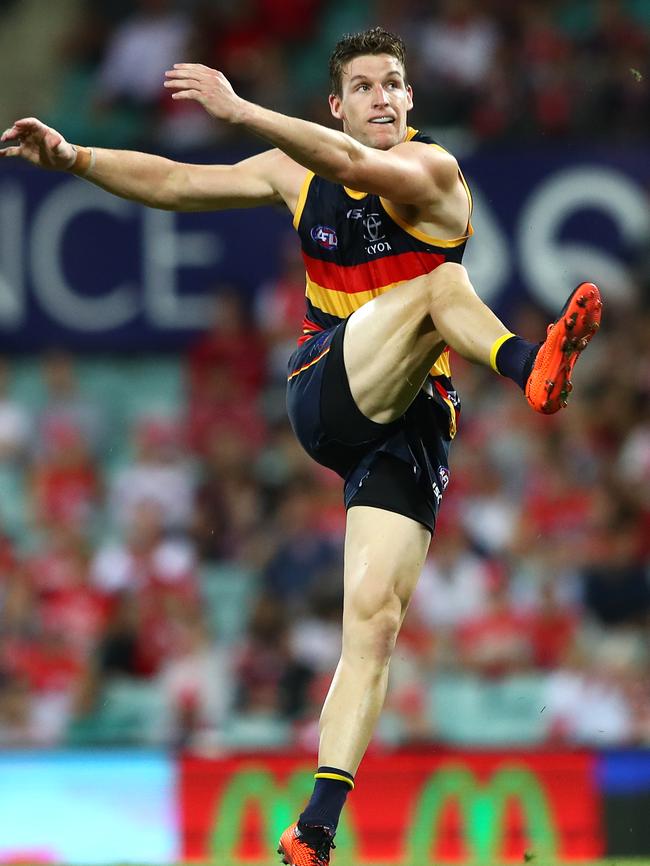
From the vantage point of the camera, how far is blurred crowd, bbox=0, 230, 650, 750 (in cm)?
926

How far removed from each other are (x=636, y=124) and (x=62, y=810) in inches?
232

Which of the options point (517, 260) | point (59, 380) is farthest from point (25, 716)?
point (517, 260)

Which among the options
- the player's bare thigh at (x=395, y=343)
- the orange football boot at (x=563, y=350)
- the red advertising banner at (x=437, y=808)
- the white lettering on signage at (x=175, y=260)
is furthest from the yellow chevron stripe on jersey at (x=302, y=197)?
the white lettering on signage at (x=175, y=260)

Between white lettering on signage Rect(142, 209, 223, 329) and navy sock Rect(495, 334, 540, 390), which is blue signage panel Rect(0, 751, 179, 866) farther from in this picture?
white lettering on signage Rect(142, 209, 223, 329)

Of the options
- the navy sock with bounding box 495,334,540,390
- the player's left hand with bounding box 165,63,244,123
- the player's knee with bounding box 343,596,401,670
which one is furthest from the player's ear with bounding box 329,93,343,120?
the player's knee with bounding box 343,596,401,670

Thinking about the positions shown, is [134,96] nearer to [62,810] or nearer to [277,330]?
[277,330]

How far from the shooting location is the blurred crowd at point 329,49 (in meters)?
11.3

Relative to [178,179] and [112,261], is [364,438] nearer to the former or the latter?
[178,179]

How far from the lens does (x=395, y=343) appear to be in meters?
5.27

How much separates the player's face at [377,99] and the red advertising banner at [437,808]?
3404mm

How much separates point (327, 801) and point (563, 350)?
1.57 meters

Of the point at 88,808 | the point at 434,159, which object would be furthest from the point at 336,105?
the point at 88,808

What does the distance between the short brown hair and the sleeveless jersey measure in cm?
28

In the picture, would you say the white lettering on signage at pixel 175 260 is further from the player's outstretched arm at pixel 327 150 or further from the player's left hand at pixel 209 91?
the player's left hand at pixel 209 91
